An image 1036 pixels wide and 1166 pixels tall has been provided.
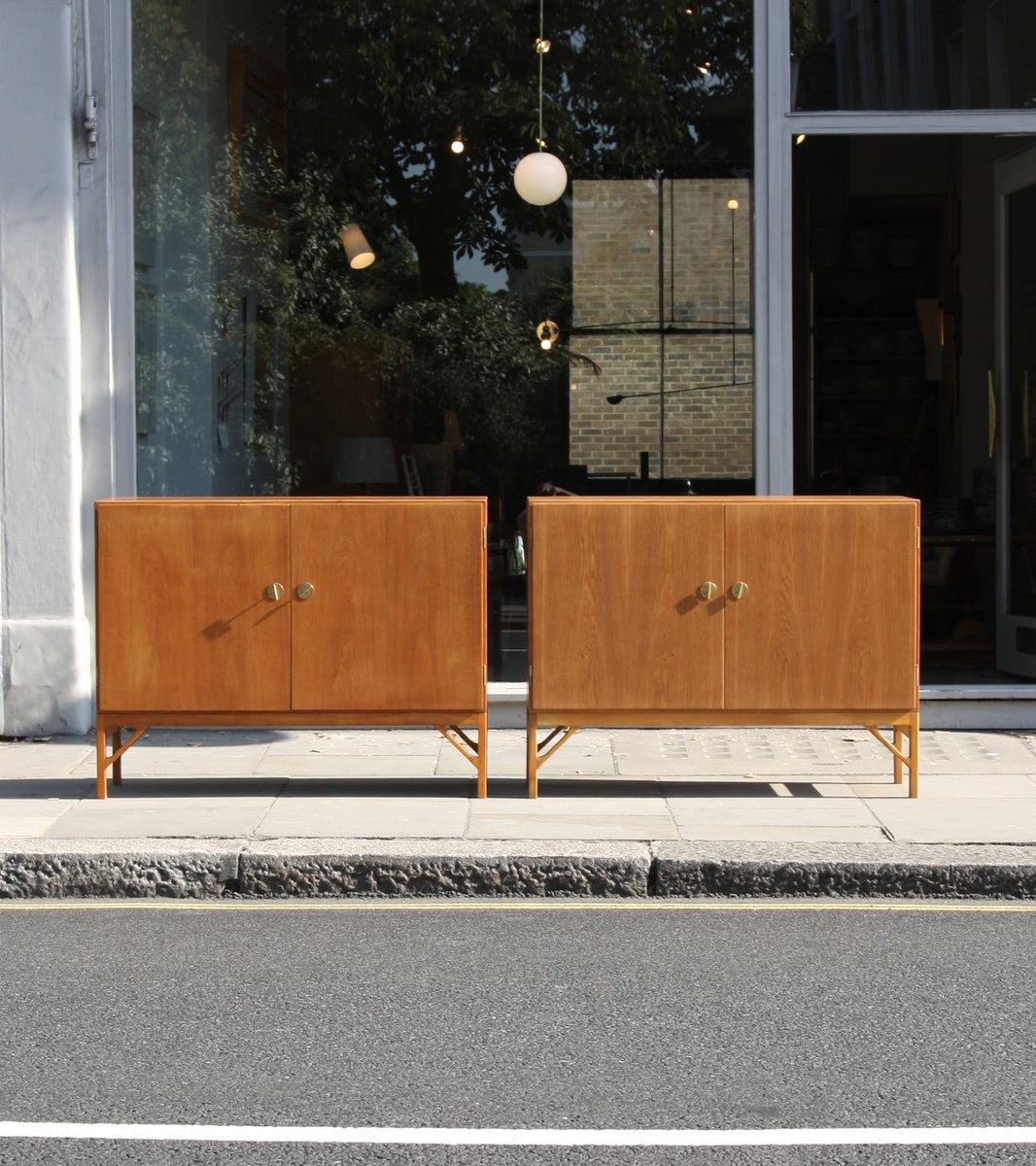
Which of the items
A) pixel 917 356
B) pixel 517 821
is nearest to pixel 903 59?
pixel 917 356

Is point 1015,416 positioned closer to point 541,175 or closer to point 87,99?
point 541,175

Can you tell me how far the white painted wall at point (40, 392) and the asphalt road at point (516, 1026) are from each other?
320 centimetres

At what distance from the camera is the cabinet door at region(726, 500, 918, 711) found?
273 inches

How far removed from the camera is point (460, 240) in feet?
30.3

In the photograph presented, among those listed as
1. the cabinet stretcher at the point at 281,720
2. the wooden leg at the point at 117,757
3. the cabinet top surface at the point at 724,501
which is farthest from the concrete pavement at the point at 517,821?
the cabinet top surface at the point at 724,501

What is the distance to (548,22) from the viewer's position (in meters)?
9.20

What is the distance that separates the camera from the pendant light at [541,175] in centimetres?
920

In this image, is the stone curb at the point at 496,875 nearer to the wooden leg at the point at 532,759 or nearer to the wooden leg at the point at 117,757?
the wooden leg at the point at 532,759

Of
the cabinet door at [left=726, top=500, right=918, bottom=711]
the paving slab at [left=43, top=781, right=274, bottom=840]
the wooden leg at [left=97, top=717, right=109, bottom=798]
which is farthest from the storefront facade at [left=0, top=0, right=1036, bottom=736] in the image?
the cabinet door at [left=726, top=500, right=918, bottom=711]

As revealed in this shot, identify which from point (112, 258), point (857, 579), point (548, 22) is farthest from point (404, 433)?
point (857, 579)

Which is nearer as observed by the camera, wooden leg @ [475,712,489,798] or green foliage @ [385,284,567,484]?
wooden leg @ [475,712,489,798]

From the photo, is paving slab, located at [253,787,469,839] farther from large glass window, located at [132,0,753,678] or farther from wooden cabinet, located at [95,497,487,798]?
large glass window, located at [132,0,753,678]

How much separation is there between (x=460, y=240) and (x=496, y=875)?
14.9 feet

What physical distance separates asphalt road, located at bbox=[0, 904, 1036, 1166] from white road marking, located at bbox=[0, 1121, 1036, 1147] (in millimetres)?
29
